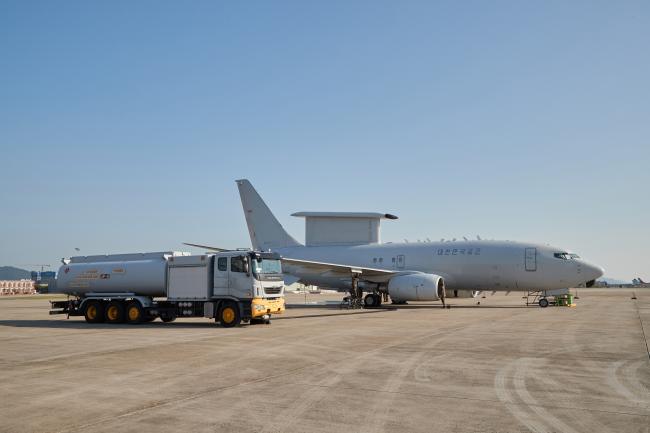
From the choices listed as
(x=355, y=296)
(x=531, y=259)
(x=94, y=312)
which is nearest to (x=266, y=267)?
(x=94, y=312)

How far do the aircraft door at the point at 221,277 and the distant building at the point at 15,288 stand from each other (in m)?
93.3

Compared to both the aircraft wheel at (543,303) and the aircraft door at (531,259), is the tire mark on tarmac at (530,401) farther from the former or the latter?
the aircraft wheel at (543,303)

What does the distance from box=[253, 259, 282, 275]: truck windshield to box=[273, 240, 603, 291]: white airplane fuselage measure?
48.5ft

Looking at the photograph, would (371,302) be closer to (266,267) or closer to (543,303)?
(543,303)

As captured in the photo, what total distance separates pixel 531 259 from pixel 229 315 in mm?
19537

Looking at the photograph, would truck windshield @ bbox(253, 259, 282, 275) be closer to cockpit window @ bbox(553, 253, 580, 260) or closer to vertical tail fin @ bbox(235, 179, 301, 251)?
cockpit window @ bbox(553, 253, 580, 260)

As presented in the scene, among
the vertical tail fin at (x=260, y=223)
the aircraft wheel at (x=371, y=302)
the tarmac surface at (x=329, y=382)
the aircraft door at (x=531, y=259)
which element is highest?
the vertical tail fin at (x=260, y=223)

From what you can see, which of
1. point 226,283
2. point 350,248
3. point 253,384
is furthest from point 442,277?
point 253,384

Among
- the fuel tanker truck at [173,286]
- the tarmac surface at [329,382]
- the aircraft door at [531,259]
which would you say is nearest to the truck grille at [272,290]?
the fuel tanker truck at [173,286]

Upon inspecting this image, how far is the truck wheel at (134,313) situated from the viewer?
75.2 feet

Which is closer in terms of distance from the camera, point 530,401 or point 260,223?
point 530,401

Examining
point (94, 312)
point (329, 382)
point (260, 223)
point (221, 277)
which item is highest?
point (260, 223)

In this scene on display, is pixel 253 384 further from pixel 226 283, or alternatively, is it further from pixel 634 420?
pixel 226 283

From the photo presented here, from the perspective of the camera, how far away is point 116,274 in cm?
2375
